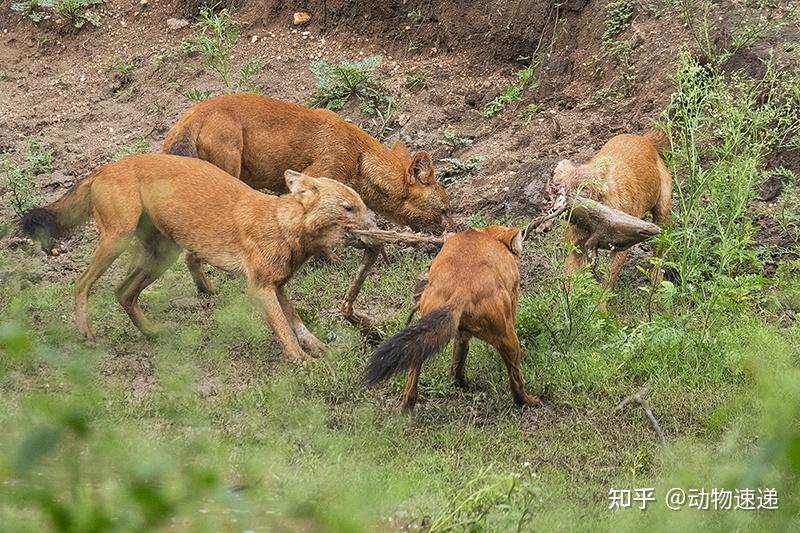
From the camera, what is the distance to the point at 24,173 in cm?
1105

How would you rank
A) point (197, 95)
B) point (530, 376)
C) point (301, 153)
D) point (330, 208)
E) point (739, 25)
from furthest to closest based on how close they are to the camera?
point (197, 95), point (739, 25), point (301, 153), point (330, 208), point (530, 376)

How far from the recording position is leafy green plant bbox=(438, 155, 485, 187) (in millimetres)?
10836

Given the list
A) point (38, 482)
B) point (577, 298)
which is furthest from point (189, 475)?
point (577, 298)

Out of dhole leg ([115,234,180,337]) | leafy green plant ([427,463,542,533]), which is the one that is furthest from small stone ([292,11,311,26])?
leafy green plant ([427,463,542,533])

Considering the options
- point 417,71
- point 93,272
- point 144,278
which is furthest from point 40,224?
point 417,71

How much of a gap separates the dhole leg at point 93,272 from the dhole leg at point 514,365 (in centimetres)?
292

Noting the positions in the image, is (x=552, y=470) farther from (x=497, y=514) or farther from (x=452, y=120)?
(x=452, y=120)

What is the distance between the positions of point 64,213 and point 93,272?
0.49 meters

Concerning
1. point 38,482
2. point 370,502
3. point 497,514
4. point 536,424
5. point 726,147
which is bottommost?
point 536,424

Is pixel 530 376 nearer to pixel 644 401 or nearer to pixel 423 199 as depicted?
pixel 644 401

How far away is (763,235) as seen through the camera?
9102mm

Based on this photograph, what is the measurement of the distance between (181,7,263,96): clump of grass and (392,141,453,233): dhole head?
2475 millimetres

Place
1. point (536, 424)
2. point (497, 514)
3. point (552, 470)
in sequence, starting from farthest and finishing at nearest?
1. point (536, 424)
2. point (552, 470)
3. point (497, 514)

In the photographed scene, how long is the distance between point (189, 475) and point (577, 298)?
18.3ft
